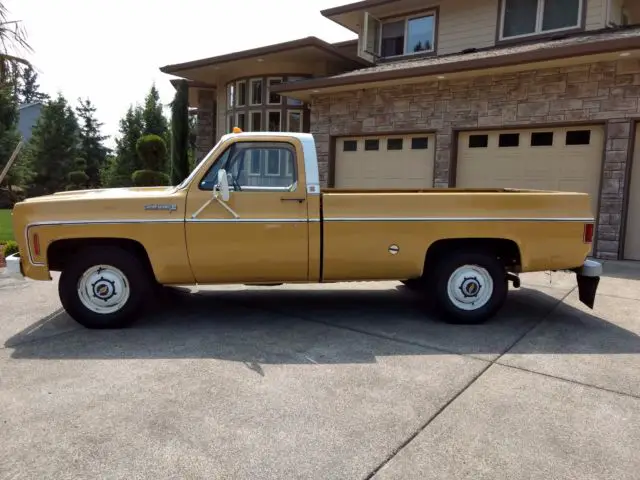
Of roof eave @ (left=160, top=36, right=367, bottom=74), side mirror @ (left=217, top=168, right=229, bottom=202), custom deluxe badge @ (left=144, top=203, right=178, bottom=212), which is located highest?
roof eave @ (left=160, top=36, right=367, bottom=74)

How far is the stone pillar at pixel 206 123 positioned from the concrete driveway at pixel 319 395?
1434 centimetres

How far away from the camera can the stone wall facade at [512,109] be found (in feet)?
31.4

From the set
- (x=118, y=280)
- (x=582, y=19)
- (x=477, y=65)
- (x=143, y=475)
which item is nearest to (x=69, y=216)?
(x=118, y=280)

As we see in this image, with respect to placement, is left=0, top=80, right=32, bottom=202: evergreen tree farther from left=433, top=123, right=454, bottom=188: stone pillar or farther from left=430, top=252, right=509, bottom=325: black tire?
left=430, top=252, right=509, bottom=325: black tire

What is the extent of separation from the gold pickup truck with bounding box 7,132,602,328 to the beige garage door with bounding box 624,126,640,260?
5.32m

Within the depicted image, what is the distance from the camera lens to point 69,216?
498 cm

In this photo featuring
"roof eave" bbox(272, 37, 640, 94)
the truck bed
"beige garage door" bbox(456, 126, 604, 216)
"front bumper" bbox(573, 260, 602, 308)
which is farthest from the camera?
"beige garage door" bbox(456, 126, 604, 216)

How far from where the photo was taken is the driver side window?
5227 mm

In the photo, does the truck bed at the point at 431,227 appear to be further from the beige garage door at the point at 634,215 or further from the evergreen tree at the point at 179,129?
the evergreen tree at the point at 179,129

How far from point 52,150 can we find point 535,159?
32.6 metres

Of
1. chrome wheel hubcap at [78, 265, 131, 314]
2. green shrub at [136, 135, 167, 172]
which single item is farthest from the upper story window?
chrome wheel hubcap at [78, 265, 131, 314]

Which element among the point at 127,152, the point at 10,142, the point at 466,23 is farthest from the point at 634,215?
the point at 127,152

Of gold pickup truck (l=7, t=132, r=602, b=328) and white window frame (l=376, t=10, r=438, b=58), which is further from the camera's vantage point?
white window frame (l=376, t=10, r=438, b=58)

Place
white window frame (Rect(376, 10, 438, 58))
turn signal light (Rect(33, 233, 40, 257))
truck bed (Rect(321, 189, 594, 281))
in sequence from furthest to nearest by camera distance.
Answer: white window frame (Rect(376, 10, 438, 58)) < truck bed (Rect(321, 189, 594, 281)) < turn signal light (Rect(33, 233, 40, 257))
